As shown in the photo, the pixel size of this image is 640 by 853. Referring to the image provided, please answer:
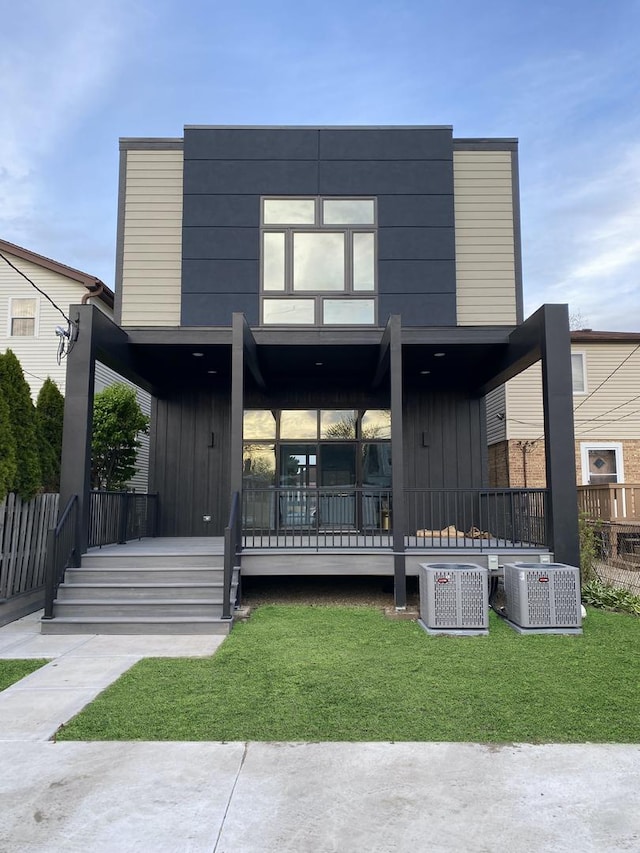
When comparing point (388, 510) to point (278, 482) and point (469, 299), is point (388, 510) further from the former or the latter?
point (469, 299)

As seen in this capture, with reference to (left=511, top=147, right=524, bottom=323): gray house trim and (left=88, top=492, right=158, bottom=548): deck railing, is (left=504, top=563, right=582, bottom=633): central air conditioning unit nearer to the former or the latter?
(left=511, top=147, right=524, bottom=323): gray house trim

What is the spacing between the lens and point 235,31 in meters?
12.9

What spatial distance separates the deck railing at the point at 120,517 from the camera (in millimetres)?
7977

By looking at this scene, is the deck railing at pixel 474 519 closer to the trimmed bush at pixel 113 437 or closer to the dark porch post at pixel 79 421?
the dark porch post at pixel 79 421

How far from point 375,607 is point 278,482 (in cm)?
337

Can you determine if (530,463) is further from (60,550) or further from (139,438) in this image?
(60,550)

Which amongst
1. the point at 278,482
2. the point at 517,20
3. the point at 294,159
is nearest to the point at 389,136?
the point at 294,159

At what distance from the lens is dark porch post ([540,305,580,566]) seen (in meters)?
7.21

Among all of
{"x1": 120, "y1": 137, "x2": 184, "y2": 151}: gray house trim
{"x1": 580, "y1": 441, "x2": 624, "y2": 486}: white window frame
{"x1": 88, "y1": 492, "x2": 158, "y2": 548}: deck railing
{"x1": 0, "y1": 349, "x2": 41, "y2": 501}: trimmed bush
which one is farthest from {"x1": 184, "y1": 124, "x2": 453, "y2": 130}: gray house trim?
{"x1": 580, "y1": 441, "x2": 624, "y2": 486}: white window frame

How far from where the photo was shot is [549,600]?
6.00m

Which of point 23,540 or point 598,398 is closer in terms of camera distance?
point 23,540

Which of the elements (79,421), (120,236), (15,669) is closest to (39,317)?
(120,236)

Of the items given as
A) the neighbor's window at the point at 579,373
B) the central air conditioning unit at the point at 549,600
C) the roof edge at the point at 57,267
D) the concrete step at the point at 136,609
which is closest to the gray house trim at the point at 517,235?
the central air conditioning unit at the point at 549,600

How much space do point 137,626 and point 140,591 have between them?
0.57 metres
